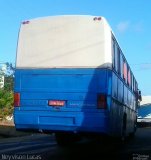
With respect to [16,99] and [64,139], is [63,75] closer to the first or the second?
[16,99]

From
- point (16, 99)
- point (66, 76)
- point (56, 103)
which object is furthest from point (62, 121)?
point (16, 99)

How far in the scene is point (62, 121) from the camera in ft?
44.7

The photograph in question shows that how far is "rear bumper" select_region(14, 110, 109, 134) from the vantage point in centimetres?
1326

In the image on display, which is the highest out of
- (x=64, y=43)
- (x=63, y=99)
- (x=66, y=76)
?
(x=64, y=43)

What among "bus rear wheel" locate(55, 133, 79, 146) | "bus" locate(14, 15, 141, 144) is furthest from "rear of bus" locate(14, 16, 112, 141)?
"bus rear wheel" locate(55, 133, 79, 146)

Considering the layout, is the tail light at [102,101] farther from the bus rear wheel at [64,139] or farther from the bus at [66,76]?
the bus rear wheel at [64,139]

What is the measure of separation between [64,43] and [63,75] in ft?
3.28

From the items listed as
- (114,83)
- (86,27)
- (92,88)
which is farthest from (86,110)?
(86,27)

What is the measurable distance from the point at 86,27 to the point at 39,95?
2470 millimetres

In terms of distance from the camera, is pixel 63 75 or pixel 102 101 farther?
pixel 63 75

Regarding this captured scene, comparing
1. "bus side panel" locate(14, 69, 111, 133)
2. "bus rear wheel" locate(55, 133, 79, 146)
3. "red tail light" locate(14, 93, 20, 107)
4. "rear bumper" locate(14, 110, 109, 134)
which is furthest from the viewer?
"bus rear wheel" locate(55, 133, 79, 146)

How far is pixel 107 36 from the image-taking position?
45.0ft

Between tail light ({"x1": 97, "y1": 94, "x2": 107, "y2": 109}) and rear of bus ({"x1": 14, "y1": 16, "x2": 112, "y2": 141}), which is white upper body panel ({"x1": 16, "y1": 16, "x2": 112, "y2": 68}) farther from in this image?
tail light ({"x1": 97, "y1": 94, "x2": 107, "y2": 109})

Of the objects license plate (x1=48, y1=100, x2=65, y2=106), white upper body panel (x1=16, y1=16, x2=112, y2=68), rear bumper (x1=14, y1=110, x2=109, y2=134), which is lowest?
rear bumper (x1=14, y1=110, x2=109, y2=134)
